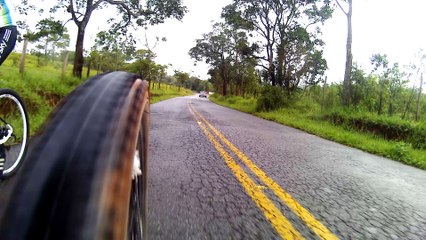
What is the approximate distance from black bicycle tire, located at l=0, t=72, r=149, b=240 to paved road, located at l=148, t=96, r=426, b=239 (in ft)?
3.98

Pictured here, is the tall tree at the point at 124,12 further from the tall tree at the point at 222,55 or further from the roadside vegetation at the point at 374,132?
the tall tree at the point at 222,55

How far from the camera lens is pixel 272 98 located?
18.4 metres

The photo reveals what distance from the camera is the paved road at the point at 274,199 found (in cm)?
188

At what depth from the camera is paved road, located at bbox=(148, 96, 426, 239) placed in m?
1.88

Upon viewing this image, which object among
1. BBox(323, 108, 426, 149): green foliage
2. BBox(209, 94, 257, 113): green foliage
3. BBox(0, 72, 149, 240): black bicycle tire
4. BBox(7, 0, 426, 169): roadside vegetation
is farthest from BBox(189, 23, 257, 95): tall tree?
BBox(0, 72, 149, 240): black bicycle tire

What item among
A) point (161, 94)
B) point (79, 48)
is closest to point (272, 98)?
point (79, 48)

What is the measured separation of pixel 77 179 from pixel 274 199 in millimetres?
2113

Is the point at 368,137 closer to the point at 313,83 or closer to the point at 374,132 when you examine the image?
the point at 374,132

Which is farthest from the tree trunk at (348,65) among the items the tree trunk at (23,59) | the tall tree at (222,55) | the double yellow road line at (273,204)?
the tall tree at (222,55)

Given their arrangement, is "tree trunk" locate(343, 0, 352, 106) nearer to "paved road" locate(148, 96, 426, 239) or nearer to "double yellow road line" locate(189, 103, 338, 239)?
"paved road" locate(148, 96, 426, 239)

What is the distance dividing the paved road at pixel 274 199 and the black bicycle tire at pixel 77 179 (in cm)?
121

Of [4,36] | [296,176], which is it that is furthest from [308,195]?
[4,36]

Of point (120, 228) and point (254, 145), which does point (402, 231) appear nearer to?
point (120, 228)

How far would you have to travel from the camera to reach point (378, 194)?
2957mm
